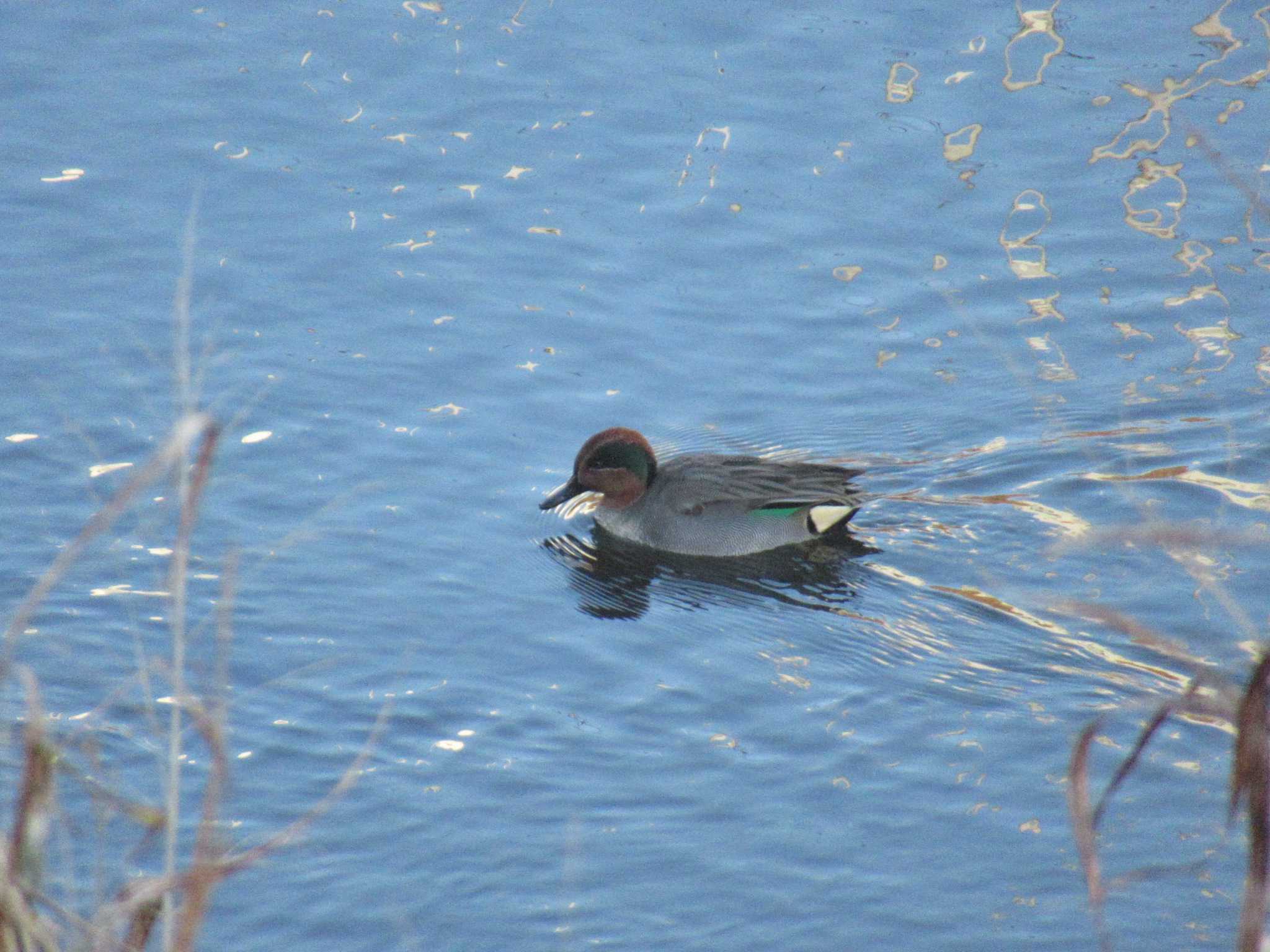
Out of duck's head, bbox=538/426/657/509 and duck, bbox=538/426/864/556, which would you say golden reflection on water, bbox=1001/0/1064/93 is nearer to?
duck, bbox=538/426/864/556

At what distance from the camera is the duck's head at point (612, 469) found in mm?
8586

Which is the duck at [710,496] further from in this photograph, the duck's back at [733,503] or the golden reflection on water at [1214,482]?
the golden reflection on water at [1214,482]

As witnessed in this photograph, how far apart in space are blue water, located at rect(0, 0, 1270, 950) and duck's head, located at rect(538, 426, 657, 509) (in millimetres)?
308

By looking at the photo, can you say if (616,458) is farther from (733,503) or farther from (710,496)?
(733,503)

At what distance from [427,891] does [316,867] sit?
0.41 metres

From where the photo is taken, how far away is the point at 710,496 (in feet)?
28.9

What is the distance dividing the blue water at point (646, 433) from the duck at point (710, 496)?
21 cm

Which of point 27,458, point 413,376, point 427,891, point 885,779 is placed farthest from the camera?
point 413,376

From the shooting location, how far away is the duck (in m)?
8.62

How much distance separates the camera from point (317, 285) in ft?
33.2

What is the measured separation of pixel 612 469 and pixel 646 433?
0.61 meters

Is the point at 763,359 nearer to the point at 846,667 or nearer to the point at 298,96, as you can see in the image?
the point at 846,667

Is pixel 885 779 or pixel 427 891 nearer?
pixel 427 891

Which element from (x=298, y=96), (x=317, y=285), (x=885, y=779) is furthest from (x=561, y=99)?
(x=885, y=779)
